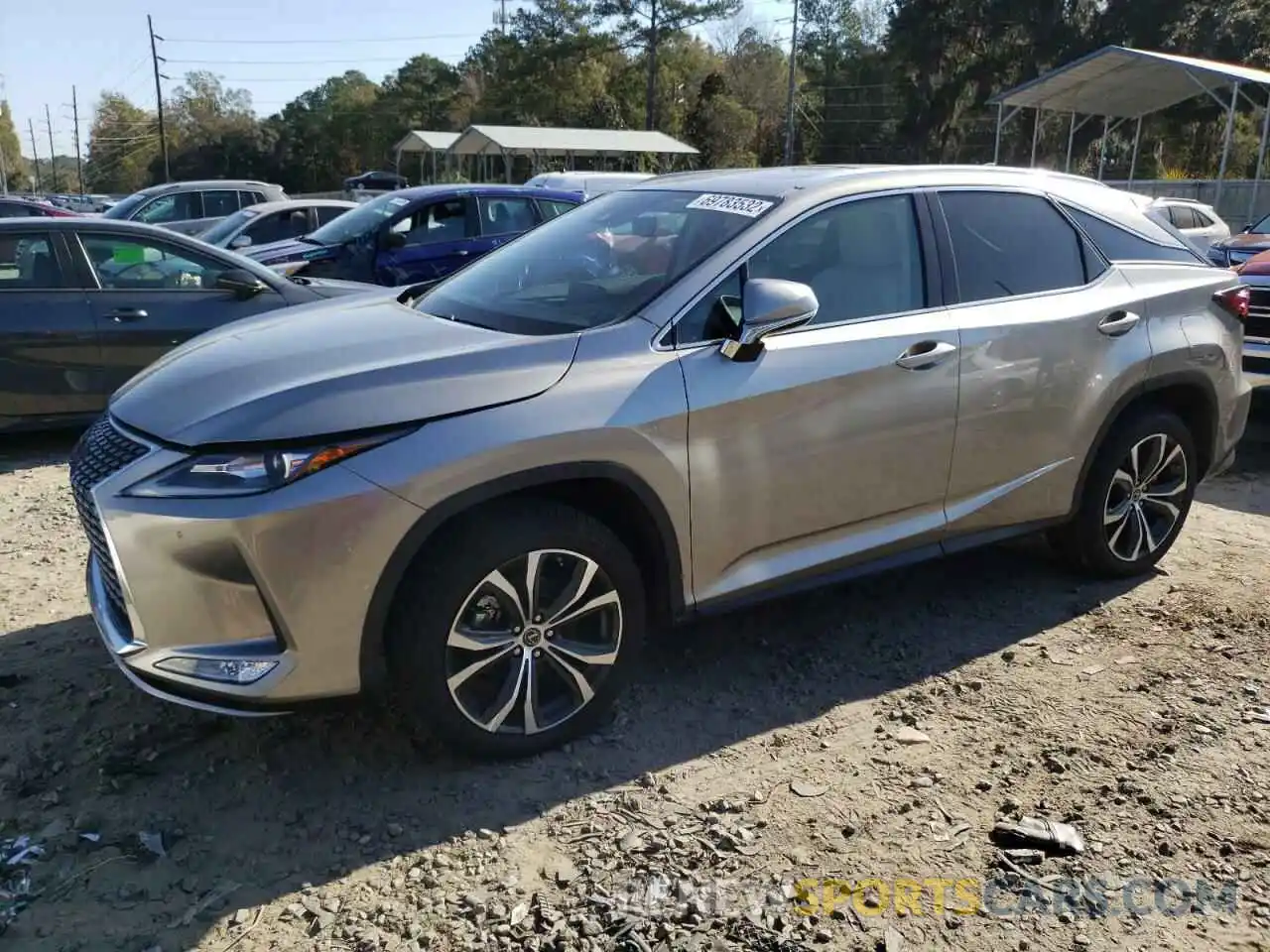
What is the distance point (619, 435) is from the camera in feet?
10.0

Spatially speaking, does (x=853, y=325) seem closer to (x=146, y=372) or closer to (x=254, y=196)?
(x=146, y=372)

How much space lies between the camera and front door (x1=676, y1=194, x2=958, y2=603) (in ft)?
10.8

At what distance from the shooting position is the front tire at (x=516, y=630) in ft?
9.46

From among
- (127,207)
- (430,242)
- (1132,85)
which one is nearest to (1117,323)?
(430,242)

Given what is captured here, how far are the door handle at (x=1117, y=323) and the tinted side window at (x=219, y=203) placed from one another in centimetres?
1545

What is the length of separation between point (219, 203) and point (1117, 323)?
52.0ft

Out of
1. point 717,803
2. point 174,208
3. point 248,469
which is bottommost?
point 717,803

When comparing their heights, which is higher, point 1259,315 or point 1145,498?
point 1259,315

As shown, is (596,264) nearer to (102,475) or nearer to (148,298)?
(102,475)

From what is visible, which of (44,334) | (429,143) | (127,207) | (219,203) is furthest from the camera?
(429,143)

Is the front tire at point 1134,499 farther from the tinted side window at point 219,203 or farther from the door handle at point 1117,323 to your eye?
the tinted side window at point 219,203

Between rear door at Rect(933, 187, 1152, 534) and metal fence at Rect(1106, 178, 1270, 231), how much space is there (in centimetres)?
2121

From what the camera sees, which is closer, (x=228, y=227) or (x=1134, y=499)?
(x=1134, y=499)

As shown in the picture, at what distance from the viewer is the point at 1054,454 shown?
4.17 metres
